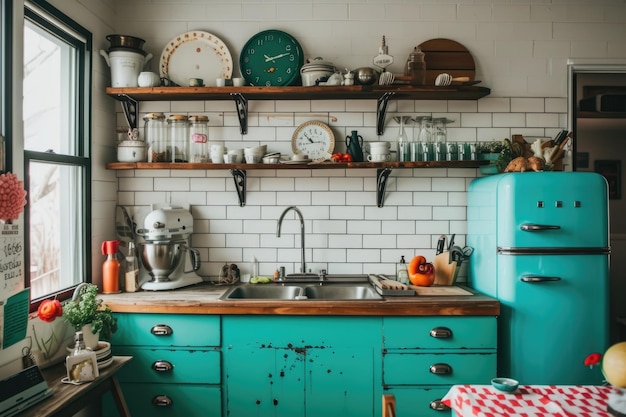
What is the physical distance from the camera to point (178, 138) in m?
3.54

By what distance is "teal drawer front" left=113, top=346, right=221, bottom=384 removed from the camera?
2945mm

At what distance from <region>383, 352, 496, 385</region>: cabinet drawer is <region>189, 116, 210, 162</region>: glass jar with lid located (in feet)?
5.87

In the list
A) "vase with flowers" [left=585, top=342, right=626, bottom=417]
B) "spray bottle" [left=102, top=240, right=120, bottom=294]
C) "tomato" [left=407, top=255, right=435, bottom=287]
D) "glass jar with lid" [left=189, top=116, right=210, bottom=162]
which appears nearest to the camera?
"vase with flowers" [left=585, top=342, right=626, bottom=417]

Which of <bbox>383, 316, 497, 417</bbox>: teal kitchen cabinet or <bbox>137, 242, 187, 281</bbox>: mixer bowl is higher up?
<bbox>137, 242, 187, 281</bbox>: mixer bowl

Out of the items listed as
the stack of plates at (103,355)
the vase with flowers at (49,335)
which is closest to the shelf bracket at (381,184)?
the stack of plates at (103,355)

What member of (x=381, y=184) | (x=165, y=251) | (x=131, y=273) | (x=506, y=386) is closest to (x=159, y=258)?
(x=165, y=251)

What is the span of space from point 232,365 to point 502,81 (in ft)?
8.69

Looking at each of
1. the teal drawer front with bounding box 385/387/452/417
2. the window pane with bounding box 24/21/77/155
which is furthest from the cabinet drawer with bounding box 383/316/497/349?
the window pane with bounding box 24/21/77/155

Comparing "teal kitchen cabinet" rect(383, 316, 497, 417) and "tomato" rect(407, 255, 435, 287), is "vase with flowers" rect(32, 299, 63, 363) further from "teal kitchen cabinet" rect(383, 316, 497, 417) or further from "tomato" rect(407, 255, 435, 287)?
"tomato" rect(407, 255, 435, 287)

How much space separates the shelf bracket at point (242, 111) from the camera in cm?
350

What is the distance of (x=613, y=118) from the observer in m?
4.35

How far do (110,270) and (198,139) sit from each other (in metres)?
1.02

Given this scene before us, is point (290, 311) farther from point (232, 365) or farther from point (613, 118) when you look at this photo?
point (613, 118)

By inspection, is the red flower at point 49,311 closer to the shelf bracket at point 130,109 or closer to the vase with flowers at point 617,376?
the shelf bracket at point 130,109
